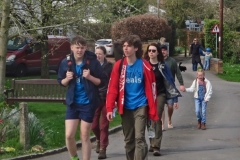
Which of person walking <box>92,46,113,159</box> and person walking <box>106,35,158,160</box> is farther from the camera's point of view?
person walking <box>92,46,113,159</box>

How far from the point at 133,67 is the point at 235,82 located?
18606 millimetres

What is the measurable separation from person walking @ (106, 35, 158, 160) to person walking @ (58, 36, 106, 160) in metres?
0.26

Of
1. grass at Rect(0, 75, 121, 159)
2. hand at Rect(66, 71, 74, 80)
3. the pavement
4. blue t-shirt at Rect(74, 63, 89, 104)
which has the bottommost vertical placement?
the pavement

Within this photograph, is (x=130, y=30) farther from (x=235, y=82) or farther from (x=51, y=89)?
(x=51, y=89)

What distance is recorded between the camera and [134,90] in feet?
26.3

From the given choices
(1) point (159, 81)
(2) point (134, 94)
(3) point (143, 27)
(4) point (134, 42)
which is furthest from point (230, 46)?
(2) point (134, 94)

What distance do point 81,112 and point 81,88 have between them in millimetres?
A: 309

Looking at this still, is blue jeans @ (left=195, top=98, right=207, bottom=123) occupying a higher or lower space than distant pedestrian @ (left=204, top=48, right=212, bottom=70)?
lower

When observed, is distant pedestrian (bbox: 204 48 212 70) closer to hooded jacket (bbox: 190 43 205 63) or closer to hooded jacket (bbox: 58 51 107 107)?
hooded jacket (bbox: 190 43 205 63)

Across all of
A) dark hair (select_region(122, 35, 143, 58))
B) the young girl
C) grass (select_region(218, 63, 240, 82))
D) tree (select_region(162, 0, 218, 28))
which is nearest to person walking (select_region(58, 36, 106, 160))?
dark hair (select_region(122, 35, 143, 58))

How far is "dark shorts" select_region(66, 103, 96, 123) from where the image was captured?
25.6 ft

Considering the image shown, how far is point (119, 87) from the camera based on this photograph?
26.5 feet

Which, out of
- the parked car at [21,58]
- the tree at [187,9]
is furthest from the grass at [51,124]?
the tree at [187,9]

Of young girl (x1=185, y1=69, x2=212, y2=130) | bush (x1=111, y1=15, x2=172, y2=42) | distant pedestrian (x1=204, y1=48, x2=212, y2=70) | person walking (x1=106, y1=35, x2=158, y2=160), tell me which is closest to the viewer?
person walking (x1=106, y1=35, x2=158, y2=160)
